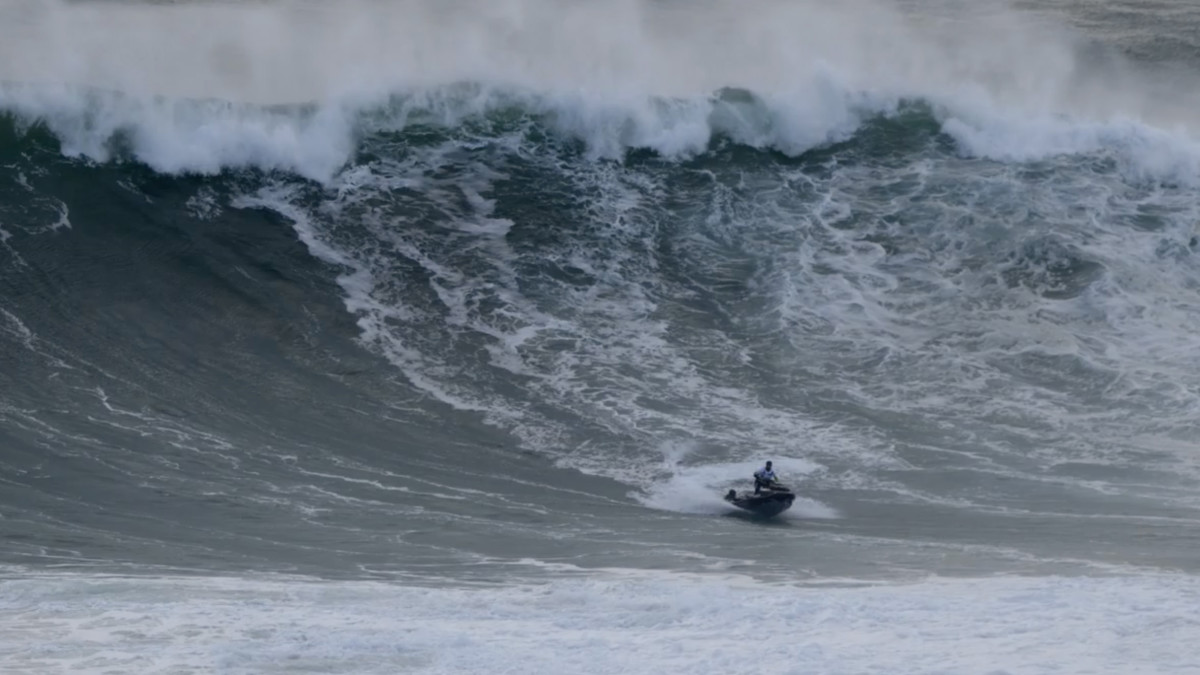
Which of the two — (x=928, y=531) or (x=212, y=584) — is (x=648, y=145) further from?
(x=212, y=584)

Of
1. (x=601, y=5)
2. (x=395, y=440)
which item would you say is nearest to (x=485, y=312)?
(x=395, y=440)

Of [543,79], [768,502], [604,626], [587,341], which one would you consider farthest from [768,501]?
[543,79]

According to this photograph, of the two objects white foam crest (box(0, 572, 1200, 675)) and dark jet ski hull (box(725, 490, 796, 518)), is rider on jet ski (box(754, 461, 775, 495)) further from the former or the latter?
white foam crest (box(0, 572, 1200, 675))

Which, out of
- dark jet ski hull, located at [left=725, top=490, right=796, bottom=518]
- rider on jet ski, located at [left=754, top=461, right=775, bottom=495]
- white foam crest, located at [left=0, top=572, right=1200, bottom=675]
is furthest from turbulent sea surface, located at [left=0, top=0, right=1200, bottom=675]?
rider on jet ski, located at [left=754, top=461, right=775, bottom=495]

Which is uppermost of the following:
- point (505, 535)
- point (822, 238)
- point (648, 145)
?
point (648, 145)

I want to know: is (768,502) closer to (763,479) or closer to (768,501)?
(768,501)

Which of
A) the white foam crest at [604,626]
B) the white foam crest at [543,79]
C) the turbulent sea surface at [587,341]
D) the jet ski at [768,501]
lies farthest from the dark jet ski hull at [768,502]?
the white foam crest at [543,79]

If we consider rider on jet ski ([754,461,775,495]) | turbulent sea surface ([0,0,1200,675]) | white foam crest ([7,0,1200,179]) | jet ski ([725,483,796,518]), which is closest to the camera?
turbulent sea surface ([0,0,1200,675])
